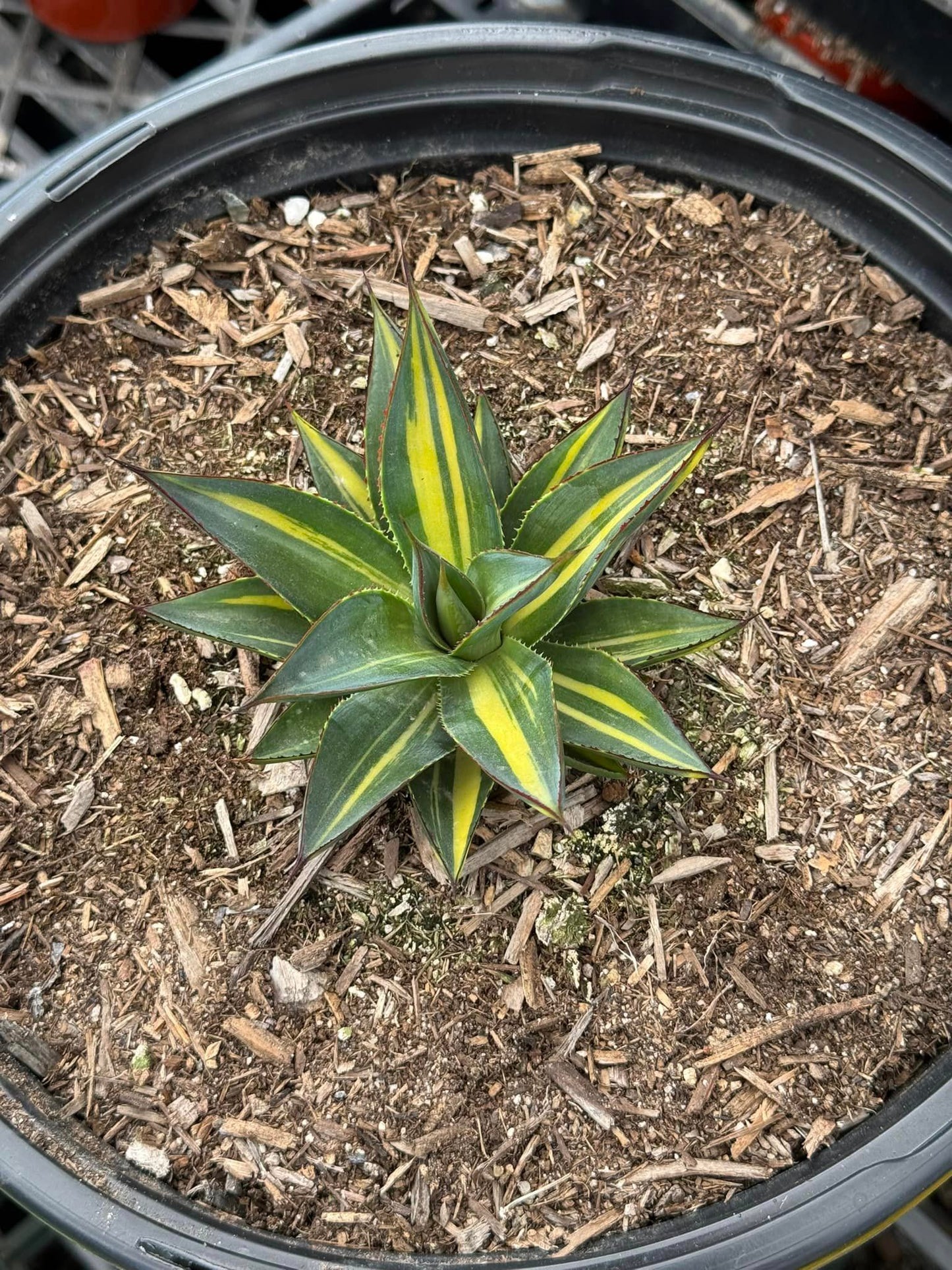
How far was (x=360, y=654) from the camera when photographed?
982 millimetres

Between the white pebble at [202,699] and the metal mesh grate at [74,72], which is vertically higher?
the metal mesh grate at [74,72]

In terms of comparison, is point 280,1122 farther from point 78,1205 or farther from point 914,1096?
point 914,1096

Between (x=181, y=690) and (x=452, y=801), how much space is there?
46 cm

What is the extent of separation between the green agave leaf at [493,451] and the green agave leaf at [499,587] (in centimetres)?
20

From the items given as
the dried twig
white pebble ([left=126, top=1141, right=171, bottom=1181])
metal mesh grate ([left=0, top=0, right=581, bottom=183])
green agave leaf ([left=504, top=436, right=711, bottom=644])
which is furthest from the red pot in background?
the dried twig

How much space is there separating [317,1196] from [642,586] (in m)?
0.87

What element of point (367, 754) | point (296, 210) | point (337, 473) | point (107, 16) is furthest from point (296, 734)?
point (107, 16)

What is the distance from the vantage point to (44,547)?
1.46 m

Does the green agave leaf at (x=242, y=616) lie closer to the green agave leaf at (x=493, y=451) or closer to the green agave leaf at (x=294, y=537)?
the green agave leaf at (x=294, y=537)

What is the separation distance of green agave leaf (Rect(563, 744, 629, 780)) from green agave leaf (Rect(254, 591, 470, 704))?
0.69ft

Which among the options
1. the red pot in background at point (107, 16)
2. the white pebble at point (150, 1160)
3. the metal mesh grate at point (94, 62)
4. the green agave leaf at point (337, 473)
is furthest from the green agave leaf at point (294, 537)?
the red pot in background at point (107, 16)

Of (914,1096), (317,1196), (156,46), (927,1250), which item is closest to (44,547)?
(317,1196)

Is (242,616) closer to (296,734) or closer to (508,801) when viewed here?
(296,734)

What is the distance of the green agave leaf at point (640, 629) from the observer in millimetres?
1112
